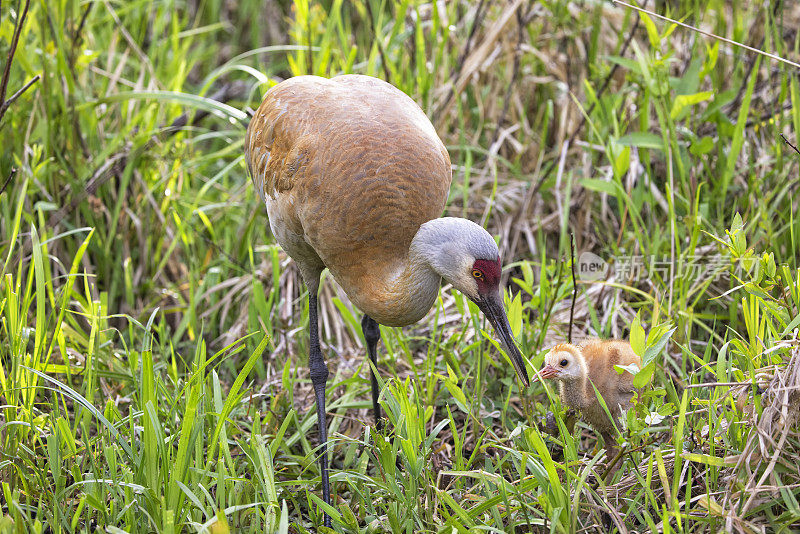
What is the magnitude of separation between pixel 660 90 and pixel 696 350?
1171 mm

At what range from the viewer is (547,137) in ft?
16.4

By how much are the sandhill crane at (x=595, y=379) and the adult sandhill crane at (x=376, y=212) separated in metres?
0.15

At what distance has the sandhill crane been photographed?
2.98 meters

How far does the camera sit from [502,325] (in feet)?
9.56

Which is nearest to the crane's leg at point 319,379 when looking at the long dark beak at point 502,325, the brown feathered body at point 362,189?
Result: the brown feathered body at point 362,189

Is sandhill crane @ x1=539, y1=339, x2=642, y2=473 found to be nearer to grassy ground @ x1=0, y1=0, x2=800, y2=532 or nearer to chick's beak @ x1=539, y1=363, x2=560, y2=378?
chick's beak @ x1=539, y1=363, x2=560, y2=378

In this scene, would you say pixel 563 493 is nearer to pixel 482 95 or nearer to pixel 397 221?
pixel 397 221

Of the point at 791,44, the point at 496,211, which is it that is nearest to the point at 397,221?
the point at 496,211

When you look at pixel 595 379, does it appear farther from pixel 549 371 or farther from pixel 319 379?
pixel 319 379

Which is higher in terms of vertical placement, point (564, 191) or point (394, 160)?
point (394, 160)

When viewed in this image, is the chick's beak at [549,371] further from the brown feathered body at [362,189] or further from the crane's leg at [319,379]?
the crane's leg at [319,379]

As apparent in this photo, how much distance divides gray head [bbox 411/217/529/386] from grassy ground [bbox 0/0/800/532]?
17 centimetres

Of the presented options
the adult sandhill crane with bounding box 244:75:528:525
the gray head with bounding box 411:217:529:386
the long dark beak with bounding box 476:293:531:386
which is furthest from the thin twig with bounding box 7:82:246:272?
the long dark beak with bounding box 476:293:531:386

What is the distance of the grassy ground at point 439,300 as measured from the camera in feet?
8.26
